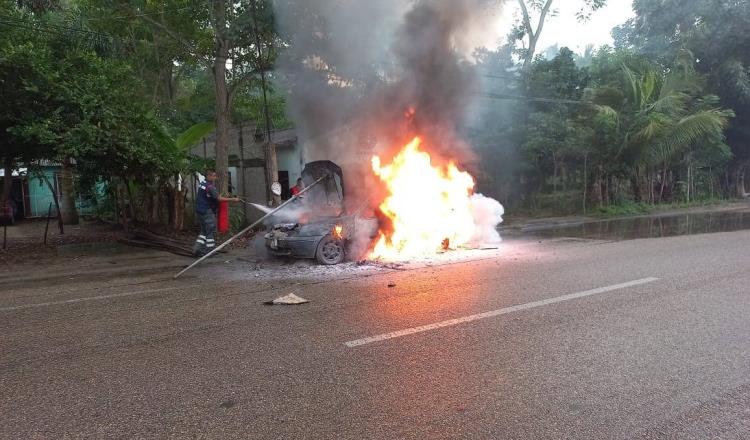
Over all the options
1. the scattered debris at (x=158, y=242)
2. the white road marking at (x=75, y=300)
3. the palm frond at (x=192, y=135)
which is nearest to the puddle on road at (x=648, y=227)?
the scattered debris at (x=158, y=242)

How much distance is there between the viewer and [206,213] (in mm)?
10047

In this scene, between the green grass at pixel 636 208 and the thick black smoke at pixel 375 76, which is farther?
→ the green grass at pixel 636 208

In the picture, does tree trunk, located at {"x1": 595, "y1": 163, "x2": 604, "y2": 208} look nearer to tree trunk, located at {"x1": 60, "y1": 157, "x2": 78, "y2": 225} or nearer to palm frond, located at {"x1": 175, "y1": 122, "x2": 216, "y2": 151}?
palm frond, located at {"x1": 175, "y1": 122, "x2": 216, "y2": 151}

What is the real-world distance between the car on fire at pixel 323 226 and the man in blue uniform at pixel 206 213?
4.84 feet

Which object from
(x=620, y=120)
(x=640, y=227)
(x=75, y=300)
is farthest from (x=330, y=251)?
(x=620, y=120)

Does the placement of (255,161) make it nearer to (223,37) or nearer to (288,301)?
(223,37)

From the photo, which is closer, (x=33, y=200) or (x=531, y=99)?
(x=531, y=99)

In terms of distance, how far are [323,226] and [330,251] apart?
1.39 feet

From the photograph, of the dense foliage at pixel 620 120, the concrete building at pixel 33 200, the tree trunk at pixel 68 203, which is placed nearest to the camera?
the tree trunk at pixel 68 203

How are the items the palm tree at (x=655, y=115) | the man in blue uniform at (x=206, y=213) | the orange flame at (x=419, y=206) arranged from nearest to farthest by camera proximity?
the orange flame at (x=419, y=206)
the man in blue uniform at (x=206, y=213)
the palm tree at (x=655, y=115)

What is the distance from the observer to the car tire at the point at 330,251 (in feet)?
28.2

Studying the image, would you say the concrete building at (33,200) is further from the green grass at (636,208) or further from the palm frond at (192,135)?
the green grass at (636,208)

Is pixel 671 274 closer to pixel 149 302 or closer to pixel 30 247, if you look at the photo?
pixel 149 302

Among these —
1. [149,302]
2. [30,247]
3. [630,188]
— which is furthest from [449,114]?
[630,188]
